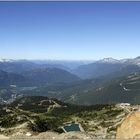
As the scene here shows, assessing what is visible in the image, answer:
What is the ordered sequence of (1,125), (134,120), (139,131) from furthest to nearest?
(1,125)
(134,120)
(139,131)

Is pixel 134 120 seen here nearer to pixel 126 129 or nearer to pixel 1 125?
pixel 126 129

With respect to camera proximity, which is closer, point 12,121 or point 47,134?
point 47,134

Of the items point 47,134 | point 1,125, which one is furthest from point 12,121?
point 47,134

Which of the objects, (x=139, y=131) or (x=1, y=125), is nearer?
(x=139, y=131)

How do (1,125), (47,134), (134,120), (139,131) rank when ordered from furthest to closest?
(1,125)
(47,134)
(134,120)
(139,131)

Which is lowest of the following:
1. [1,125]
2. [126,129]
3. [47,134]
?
[1,125]

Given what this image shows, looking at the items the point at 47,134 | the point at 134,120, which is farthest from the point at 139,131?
the point at 47,134

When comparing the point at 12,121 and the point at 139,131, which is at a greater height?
the point at 139,131

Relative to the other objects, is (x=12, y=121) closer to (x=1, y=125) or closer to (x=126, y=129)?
(x=1, y=125)

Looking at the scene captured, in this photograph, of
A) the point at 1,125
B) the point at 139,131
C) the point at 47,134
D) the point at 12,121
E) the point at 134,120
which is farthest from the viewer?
the point at 12,121
